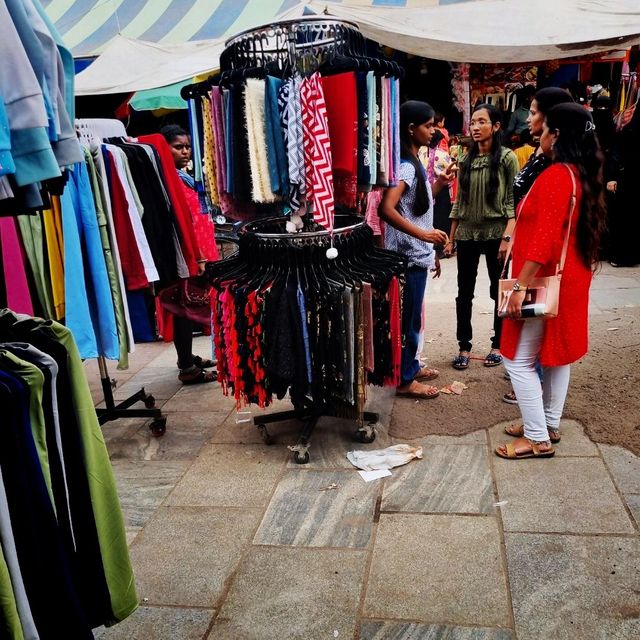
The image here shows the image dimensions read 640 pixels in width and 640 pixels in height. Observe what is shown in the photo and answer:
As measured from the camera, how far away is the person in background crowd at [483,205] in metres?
4.47

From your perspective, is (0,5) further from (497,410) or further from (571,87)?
(571,87)

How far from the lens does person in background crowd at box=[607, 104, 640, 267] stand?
755 cm

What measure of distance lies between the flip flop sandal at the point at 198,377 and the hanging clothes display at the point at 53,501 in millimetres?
3118

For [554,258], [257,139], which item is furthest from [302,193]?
[554,258]

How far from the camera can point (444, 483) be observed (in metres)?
3.16

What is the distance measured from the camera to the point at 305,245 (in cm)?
328

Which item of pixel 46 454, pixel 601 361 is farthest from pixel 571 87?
pixel 46 454

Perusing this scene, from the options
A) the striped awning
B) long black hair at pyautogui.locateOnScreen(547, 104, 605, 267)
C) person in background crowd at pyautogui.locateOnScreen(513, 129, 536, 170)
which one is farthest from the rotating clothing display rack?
the striped awning

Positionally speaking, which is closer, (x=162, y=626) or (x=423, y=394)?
(x=162, y=626)

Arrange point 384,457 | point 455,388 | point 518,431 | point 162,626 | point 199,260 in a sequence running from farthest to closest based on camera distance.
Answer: point 455,388, point 199,260, point 518,431, point 384,457, point 162,626

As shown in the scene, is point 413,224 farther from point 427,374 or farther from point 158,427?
point 158,427

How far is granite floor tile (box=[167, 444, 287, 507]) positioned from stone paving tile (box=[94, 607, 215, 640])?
76 centimetres

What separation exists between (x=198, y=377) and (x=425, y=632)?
3086 mm

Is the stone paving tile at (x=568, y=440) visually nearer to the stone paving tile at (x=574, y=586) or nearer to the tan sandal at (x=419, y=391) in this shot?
the tan sandal at (x=419, y=391)
